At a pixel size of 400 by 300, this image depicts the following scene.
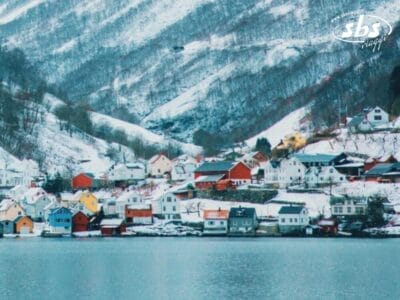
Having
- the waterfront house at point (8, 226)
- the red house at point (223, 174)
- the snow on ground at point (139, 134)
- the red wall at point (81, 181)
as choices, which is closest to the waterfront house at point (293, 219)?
the red house at point (223, 174)

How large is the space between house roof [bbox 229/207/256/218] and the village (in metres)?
0.05

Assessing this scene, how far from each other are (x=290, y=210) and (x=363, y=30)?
79451 millimetres

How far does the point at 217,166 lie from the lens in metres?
90.3

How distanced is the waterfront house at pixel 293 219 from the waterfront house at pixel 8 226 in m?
17.5

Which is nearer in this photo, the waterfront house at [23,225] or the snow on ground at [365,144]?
the waterfront house at [23,225]

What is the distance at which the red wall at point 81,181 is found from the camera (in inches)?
3652

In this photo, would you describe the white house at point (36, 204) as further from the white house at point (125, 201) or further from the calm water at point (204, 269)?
the calm water at point (204, 269)

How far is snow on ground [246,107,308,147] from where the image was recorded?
12744 cm

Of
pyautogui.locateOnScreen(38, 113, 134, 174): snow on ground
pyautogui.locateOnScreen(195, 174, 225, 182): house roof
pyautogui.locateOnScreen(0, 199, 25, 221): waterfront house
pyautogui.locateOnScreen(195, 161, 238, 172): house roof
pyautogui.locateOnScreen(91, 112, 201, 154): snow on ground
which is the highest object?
pyautogui.locateOnScreen(91, 112, 201, 154): snow on ground

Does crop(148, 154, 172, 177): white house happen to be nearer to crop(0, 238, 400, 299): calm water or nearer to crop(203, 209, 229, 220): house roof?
crop(203, 209, 229, 220): house roof

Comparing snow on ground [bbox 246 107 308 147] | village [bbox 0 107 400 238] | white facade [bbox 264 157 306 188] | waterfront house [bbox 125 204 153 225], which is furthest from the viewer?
snow on ground [bbox 246 107 308 147]

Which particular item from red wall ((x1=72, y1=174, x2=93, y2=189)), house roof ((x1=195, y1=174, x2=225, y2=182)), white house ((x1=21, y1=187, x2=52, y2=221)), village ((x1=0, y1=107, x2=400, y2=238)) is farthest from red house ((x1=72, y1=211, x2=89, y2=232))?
red wall ((x1=72, y1=174, x2=93, y2=189))

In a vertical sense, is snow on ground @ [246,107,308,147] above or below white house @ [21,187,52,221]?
above

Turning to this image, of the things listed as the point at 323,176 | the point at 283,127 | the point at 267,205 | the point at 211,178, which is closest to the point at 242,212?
the point at 267,205
